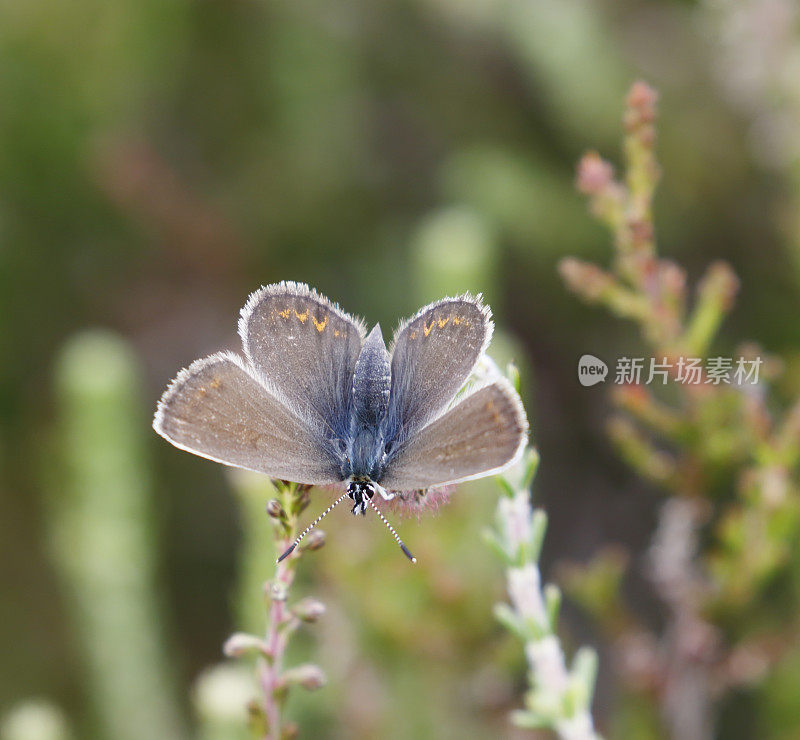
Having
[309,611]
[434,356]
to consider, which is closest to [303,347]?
[434,356]

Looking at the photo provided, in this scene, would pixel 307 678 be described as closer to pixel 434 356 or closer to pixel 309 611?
pixel 309 611

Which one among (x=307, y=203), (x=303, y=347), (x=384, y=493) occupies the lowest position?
(x=384, y=493)

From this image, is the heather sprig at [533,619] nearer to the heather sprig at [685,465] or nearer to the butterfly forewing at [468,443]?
the butterfly forewing at [468,443]

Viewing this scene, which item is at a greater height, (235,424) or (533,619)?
(235,424)

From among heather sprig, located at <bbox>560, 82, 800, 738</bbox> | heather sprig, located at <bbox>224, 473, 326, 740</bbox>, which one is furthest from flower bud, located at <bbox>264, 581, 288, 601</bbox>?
heather sprig, located at <bbox>560, 82, 800, 738</bbox>

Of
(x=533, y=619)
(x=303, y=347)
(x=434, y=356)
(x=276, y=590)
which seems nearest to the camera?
(x=276, y=590)

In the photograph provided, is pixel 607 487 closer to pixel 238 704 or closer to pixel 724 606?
pixel 724 606

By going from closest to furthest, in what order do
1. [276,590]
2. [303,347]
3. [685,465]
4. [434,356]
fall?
[276,590] → [434,356] → [303,347] → [685,465]
